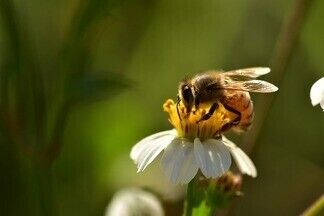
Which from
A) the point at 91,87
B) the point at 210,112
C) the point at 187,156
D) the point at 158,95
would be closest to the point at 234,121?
the point at 210,112

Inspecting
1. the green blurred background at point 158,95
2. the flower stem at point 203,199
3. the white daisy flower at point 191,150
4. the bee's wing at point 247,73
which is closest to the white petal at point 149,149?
the white daisy flower at point 191,150

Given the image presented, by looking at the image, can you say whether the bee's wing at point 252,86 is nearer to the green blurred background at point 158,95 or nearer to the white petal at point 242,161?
the white petal at point 242,161

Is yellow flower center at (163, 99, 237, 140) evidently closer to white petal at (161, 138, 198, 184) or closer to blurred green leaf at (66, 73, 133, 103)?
white petal at (161, 138, 198, 184)

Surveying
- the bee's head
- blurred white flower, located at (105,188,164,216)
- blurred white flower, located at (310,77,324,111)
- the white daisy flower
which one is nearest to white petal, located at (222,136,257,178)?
the white daisy flower

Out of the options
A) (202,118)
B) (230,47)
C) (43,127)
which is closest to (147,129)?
(230,47)

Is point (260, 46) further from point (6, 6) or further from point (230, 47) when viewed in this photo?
point (6, 6)

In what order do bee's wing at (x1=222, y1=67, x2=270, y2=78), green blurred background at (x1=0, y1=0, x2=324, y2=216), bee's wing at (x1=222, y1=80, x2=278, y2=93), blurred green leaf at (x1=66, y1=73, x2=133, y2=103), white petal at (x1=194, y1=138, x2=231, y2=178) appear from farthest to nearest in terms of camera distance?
1. green blurred background at (x1=0, y1=0, x2=324, y2=216)
2. blurred green leaf at (x1=66, y1=73, x2=133, y2=103)
3. bee's wing at (x1=222, y1=67, x2=270, y2=78)
4. bee's wing at (x1=222, y1=80, x2=278, y2=93)
5. white petal at (x1=194, y1=138, x2=231, y2=178)
